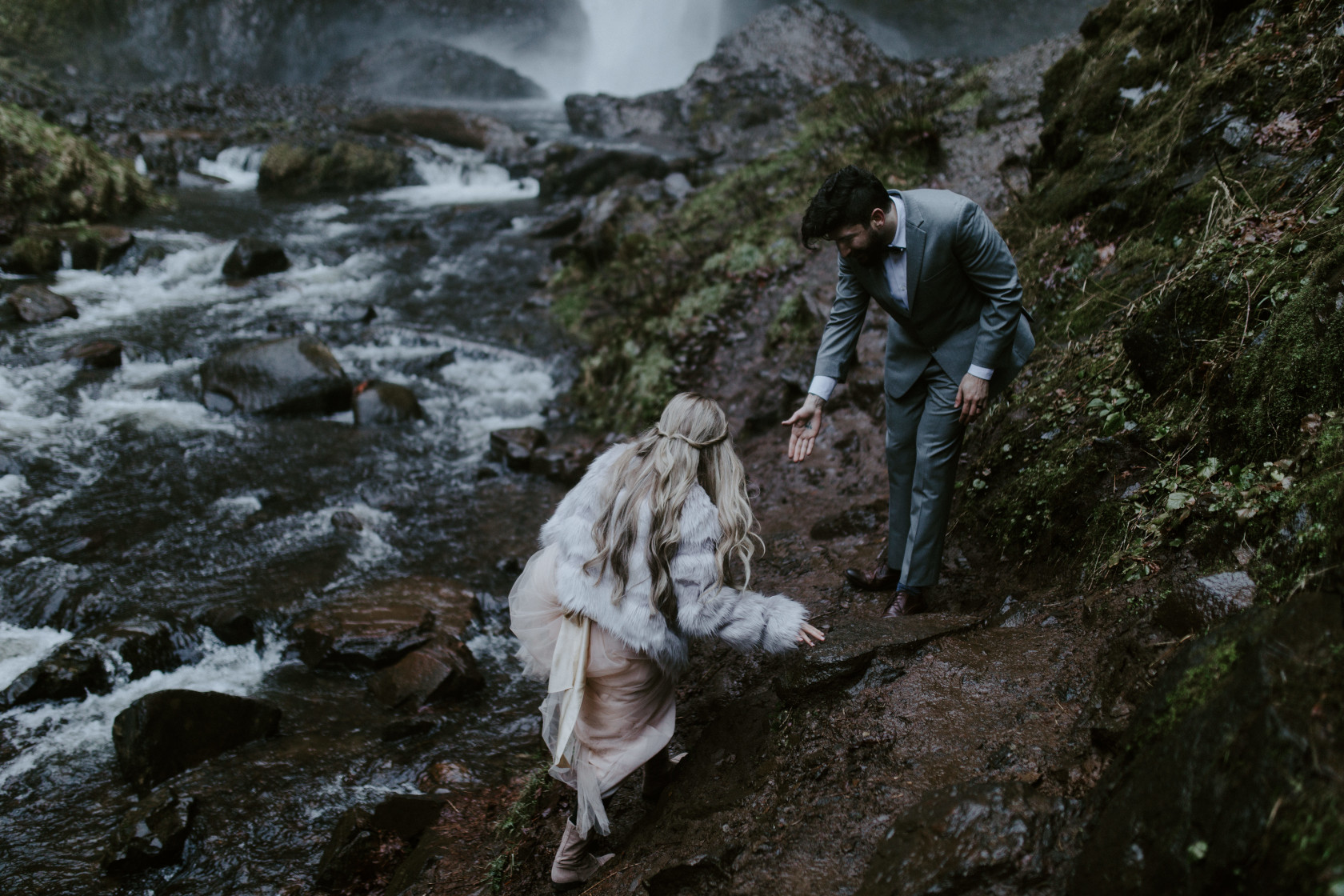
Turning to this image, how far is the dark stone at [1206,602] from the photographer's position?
2.35 metres

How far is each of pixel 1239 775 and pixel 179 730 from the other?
16.7ft

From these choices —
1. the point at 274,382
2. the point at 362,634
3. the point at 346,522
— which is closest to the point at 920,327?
the point at 362,634

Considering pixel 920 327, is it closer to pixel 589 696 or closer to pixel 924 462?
→ pixel 924 462

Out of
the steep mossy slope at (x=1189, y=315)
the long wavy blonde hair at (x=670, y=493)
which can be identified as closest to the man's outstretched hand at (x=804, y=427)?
the long wavy blonde hair at (x=670, y=493)

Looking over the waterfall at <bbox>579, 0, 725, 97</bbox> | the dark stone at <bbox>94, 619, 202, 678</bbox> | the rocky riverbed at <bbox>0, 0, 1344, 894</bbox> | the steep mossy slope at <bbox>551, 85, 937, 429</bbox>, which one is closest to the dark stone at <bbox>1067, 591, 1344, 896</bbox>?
the rocky riverbed at <bbox>0, 0, 1344, 894</bbox>

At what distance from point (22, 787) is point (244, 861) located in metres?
1.54

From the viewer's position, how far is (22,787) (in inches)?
165

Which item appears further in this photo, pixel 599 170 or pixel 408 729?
pixel 599 170

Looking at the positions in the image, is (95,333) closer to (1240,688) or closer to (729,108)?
(1240,688)

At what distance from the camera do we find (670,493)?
2867 mm

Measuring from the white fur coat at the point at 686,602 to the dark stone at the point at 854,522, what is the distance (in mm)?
2161

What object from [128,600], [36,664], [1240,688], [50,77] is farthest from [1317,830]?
[50,77]

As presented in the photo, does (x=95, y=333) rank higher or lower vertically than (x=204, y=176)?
lower

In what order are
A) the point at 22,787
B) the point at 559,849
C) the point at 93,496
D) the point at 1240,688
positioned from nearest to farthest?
the point at 1240,688, the point at 559,849, the point at 22,787, the point at 93,496
